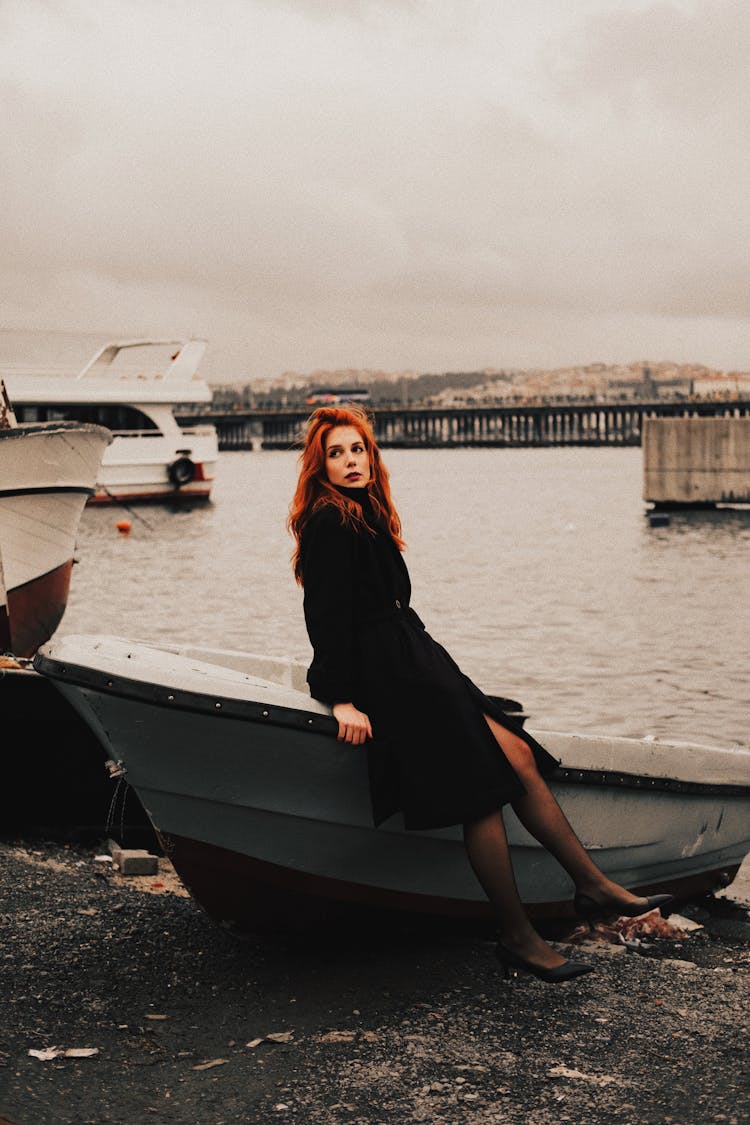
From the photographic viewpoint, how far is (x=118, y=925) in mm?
4785

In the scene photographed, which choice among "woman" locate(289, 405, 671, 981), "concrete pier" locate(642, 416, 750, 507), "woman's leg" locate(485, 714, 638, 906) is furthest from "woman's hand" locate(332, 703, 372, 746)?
"concrete pier" locate(642, 416, 750, 507)

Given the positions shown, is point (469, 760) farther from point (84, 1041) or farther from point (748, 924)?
point (748, 924)

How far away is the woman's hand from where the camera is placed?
3906mm

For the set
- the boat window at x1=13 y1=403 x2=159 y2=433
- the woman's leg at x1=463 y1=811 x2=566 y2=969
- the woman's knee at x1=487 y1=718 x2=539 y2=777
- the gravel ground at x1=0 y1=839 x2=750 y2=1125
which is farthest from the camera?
the boat window at x1=13 y1=403 x2=159 y2=433

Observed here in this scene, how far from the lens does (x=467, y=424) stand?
16012 centimetres

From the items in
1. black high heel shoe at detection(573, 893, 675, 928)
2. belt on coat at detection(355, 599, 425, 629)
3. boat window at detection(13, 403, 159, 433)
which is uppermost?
boat window at detection(13, 403, 159, 433)

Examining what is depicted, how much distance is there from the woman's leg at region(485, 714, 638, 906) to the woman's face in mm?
794

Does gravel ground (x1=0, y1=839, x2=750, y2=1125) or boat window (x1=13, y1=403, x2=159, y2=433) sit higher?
boat window (x1=13, y1=403, x2=159, y2=433)

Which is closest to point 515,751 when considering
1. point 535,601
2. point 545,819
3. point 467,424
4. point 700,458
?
point 545,819

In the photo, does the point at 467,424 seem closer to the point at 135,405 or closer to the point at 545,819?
the point at 135,405

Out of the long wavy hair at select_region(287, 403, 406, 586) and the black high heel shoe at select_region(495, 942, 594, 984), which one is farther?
the long wavy hair at select_region(287, 403, 406, 586)

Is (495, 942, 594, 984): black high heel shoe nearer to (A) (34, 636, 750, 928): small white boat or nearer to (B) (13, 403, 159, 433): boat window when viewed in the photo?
(A) (34, 636, 750, 928): small white boat

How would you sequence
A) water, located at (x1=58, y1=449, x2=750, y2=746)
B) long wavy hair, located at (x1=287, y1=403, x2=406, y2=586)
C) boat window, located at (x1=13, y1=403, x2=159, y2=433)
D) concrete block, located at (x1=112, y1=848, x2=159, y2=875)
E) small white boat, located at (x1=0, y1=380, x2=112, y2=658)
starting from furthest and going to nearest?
boat window, located at (x1=13, y1=403, x2=159, y2=433) < water, located at (x1=58, y1=449, x2=750, y2=746) < small white boat, located at (x1=0, y1=380, x2=112, y2=658) < concrete block, located at (x1=112, y1=848, x2=159, y2=875) < long wavy hair, located at (x1=287, y1=403, x2=406, y2=586)

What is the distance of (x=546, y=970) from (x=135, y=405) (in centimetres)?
3769
